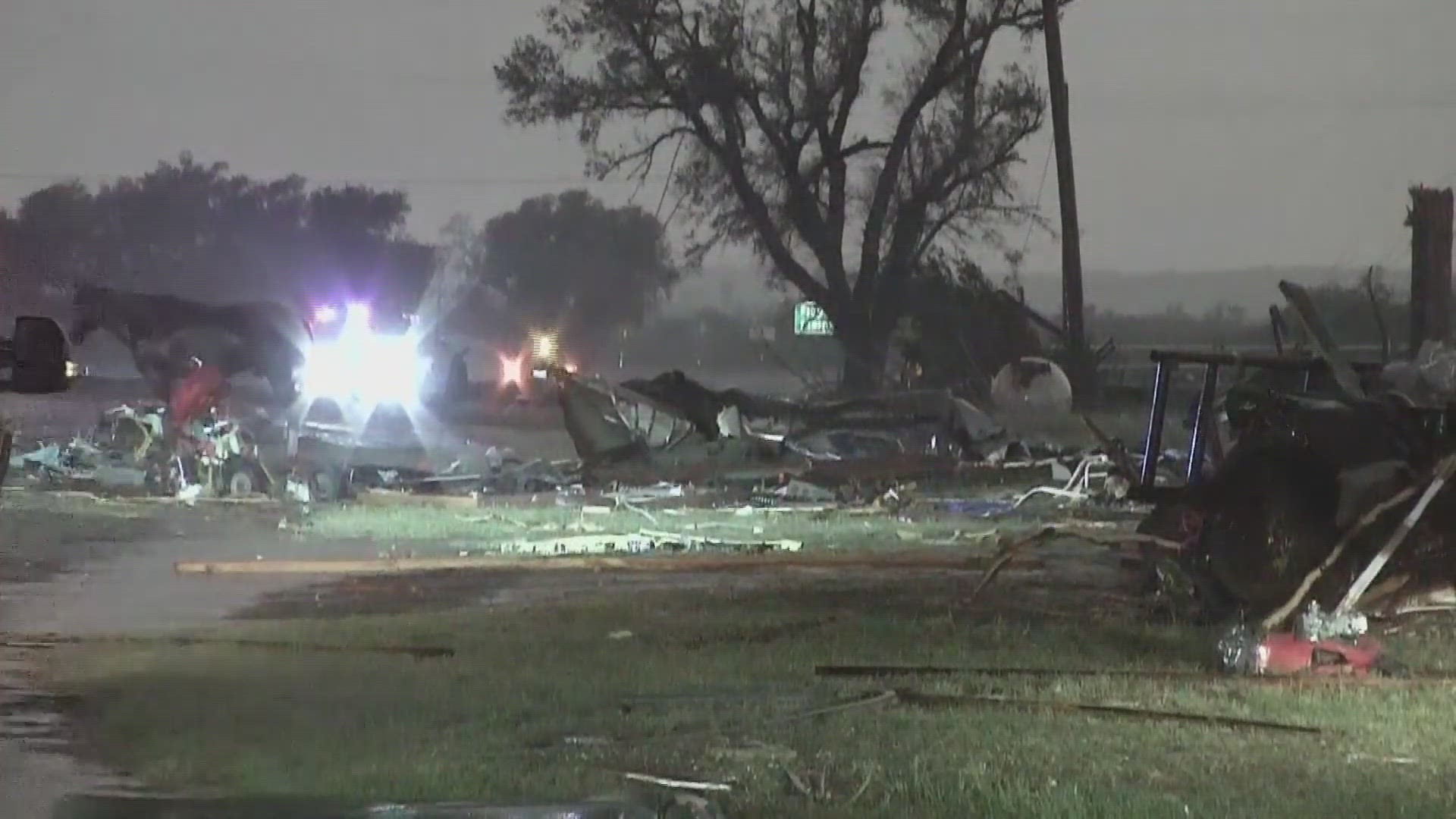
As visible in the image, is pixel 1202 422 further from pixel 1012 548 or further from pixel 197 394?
pixel 197 394

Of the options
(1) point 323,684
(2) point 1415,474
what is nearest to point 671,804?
(1) point 323,684

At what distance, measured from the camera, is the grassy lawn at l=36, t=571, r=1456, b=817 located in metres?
5.80

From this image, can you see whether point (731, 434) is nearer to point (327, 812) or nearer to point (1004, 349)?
point (1004, 349)

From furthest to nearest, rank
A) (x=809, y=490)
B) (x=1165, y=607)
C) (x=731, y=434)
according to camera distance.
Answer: (x=731, y=434)
(x=809, y=490)
(x=1165, y=607)

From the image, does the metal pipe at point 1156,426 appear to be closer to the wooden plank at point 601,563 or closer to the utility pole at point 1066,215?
the wooden plank at point 601,563

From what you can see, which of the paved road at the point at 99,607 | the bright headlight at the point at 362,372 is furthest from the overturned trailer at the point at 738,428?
the paved road at the point at 99,607

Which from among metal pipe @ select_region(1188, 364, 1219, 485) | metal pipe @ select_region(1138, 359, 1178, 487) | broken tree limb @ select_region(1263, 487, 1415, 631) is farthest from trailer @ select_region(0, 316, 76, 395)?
metal pipe @ select_region(1188, 364, 1219, 485)

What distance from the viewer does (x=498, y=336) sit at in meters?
28.0

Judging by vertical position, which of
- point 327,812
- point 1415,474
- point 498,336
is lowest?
point 327,812

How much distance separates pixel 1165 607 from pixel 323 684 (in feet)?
17.0

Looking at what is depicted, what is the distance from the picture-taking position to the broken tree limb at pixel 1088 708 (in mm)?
6797

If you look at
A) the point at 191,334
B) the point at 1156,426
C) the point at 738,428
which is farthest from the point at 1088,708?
the point at 191,334

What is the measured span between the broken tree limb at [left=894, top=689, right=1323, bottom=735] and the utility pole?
680 inches

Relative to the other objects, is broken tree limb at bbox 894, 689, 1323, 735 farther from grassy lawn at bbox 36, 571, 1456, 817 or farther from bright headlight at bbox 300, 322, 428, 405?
bright headlight at bbox 300, 322, 428, 405
